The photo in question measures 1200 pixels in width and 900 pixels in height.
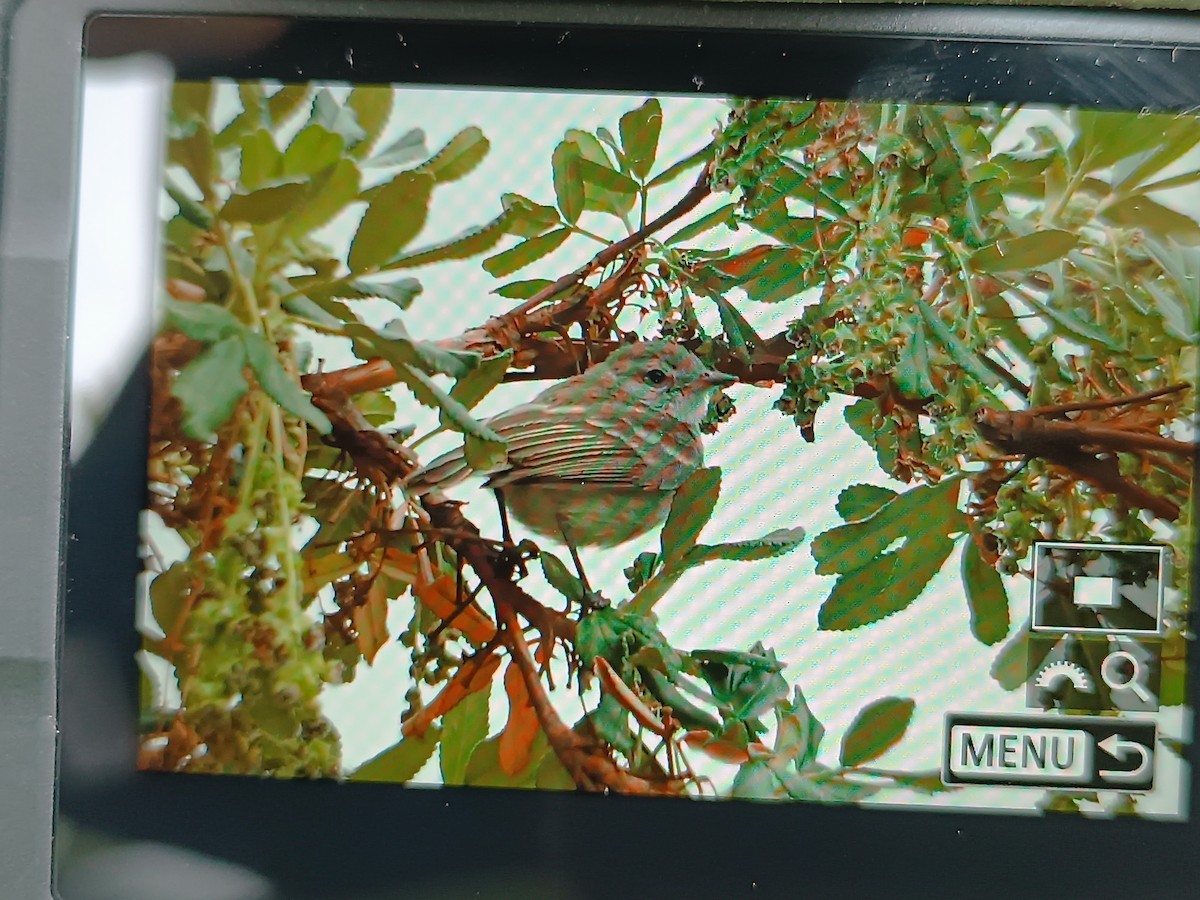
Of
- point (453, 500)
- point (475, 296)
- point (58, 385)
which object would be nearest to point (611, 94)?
point (475, 296)

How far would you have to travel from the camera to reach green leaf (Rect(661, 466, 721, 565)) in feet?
2.16

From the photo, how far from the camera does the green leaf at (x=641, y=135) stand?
0.66 meters

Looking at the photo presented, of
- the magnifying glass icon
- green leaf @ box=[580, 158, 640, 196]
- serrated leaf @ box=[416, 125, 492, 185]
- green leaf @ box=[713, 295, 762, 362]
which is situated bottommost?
the magnifying glass icon

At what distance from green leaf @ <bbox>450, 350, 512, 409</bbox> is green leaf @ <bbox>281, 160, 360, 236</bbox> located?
0.15 metres

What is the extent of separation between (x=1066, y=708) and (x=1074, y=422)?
0.20 meters

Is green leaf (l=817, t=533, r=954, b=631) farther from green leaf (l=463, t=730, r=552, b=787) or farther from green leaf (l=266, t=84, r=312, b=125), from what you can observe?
green leaf (l=266, t=84, r=312, b=125)

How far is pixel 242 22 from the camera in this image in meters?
0.67

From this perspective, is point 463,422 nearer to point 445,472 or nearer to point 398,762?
point 445,472

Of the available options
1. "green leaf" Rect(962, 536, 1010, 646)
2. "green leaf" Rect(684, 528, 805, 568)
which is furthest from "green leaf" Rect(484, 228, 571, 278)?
"green leaf" Rect(962, 536, 1010, 646)

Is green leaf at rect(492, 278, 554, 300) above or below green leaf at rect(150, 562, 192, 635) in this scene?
above

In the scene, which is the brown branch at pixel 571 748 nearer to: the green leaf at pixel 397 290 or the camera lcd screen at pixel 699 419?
the camera lcd screen at pixel 699 419

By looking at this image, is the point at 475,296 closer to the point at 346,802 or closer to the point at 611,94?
the point at 611,94

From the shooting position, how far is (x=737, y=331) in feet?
2.16

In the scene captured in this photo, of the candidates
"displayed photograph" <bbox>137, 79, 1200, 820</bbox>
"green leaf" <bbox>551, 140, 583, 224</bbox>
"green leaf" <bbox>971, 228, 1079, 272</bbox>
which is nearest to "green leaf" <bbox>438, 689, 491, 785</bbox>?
"displayed photograph" <bbox>137, 79, 1200, 820</bbox>
